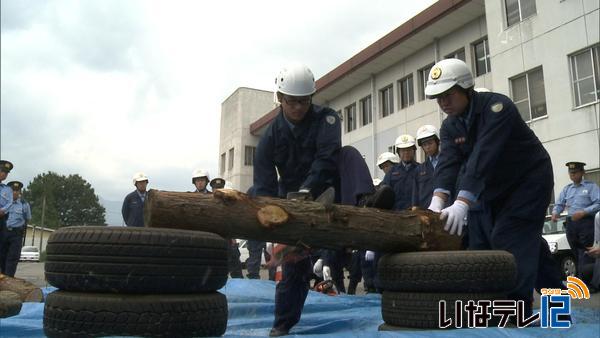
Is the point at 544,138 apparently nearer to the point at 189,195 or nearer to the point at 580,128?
the point at 580,128

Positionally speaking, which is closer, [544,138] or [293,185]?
[293,185]

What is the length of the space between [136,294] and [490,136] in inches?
95.0

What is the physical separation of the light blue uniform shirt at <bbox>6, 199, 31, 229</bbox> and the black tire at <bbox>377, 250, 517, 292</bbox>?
7.83 m

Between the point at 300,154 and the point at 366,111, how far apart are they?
2180 cm

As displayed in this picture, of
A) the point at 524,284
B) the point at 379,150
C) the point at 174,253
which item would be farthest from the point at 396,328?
the point at 379,150

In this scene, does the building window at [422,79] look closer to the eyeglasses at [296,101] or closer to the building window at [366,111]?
the building window at [366,111]

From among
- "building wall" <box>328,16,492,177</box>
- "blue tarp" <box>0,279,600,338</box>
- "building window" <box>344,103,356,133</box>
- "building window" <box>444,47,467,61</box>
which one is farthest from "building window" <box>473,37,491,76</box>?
"blue tarp" <box>0,279,600,338</box>

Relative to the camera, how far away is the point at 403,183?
23.2ft

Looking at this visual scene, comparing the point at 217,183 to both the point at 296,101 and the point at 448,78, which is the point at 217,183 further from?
the point at 448,78

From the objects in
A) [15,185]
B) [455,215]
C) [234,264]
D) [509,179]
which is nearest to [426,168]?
[509,179]

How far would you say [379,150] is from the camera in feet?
77.7

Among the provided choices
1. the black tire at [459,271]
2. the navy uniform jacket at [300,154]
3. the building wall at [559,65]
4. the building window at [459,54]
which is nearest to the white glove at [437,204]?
the black tire at [459,271]

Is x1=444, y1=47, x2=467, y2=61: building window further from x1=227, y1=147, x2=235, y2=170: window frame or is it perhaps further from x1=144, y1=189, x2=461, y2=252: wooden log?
x1=227, y1=147, x2=235, y2=170: window frame

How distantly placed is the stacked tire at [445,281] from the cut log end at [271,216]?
0.88m
